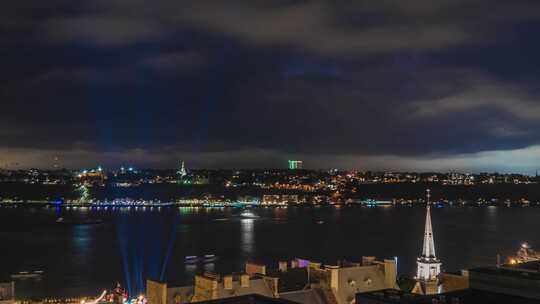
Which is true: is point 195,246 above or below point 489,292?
below

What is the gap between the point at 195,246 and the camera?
80500 millimetres

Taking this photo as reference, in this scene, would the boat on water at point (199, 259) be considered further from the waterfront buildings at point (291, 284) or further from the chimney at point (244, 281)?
the chimney at point (244, 281)

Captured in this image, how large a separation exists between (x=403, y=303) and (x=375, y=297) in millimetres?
627

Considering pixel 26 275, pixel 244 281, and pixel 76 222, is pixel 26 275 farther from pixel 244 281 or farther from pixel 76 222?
pixel 76 222

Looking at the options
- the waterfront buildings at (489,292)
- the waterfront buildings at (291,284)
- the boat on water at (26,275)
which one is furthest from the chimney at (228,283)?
the boat on water at (26,275)

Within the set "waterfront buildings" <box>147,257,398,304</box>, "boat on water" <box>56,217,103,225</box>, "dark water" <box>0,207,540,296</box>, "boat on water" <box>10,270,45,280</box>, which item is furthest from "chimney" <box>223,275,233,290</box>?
"boat on water" <box>56,217,103,225</box>

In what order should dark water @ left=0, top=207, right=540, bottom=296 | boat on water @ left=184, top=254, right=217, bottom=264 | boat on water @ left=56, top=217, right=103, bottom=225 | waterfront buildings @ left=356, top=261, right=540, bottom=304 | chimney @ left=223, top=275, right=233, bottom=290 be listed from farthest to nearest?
1. boat on water @ left=56, top=217, right=103, bottom=225
2. boat on water @ left=184, top=254, right=217, bottom=264
3. dark water @ left=0, top=207, right=540, bottom=296
4. chimney @ left=223, top=275, right=233, bottom=290
5. waterfront buildings @ left=356, top=261, right=540, bottom=304

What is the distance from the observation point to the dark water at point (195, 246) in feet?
189

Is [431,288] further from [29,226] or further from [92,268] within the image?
[29,226]

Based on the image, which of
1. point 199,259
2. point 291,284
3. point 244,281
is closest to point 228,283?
point 244,281

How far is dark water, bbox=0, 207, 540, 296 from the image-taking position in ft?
189

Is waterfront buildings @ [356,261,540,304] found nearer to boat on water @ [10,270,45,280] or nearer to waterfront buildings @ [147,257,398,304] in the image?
waterfront buildings @ [147,257,398,304]

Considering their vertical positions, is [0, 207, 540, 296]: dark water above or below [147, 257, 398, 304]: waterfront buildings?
below

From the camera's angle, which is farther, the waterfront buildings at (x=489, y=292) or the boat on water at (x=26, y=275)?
the boat on water at (x=26, y=275)
